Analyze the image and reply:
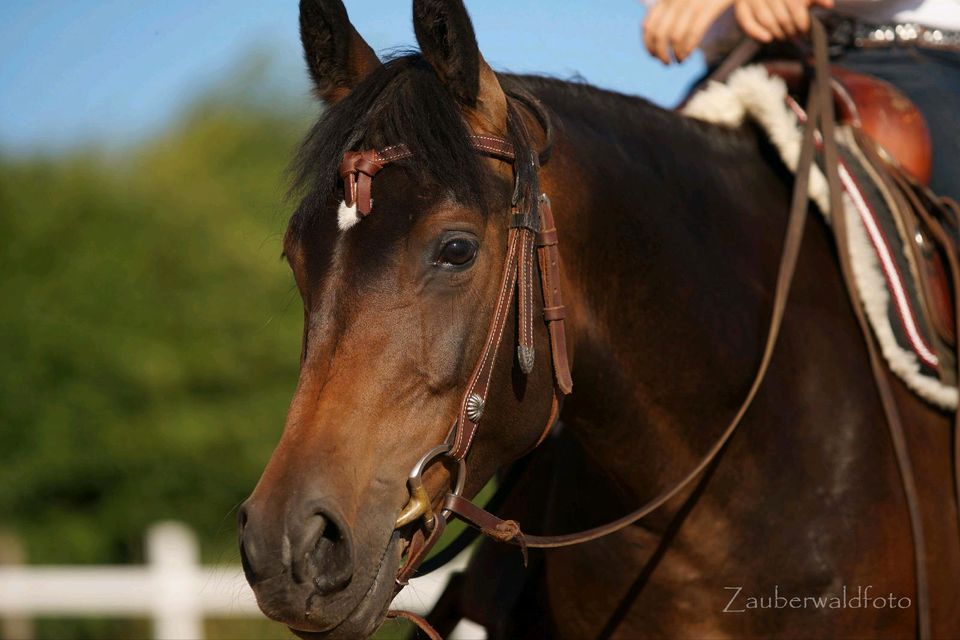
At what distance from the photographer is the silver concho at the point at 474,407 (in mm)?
2141

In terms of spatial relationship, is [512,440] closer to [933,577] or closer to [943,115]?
[933,577]

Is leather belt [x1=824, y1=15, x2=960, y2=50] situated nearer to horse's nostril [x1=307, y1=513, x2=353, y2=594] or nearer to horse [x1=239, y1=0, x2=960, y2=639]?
horse [x1=239, y1=0, x2=960, y2=639]

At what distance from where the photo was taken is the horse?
2.04m

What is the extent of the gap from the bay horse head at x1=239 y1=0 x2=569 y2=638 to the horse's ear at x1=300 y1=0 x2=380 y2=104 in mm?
205

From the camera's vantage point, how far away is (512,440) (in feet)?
7.54

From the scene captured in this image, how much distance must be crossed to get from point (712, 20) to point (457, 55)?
1155mm

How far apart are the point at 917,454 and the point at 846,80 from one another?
1.22 metres

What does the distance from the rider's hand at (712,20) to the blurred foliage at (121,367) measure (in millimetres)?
6459

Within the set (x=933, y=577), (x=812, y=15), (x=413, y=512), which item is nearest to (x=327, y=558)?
(x=413, y=512)

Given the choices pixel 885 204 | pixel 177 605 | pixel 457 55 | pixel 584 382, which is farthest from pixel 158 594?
pixel 457 55

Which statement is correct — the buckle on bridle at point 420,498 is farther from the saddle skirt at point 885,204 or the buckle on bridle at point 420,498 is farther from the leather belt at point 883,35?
the leather belt at point 883,35

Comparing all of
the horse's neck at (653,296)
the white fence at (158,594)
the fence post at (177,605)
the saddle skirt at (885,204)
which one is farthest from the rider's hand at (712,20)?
the fence post at (177,605)

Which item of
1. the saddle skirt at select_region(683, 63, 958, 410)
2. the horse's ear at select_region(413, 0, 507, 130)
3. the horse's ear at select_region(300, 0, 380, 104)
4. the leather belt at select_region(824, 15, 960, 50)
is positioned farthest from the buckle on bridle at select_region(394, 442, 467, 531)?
the leather belt at select_region(824, 15, 960, 50)

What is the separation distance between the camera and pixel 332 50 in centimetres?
251
